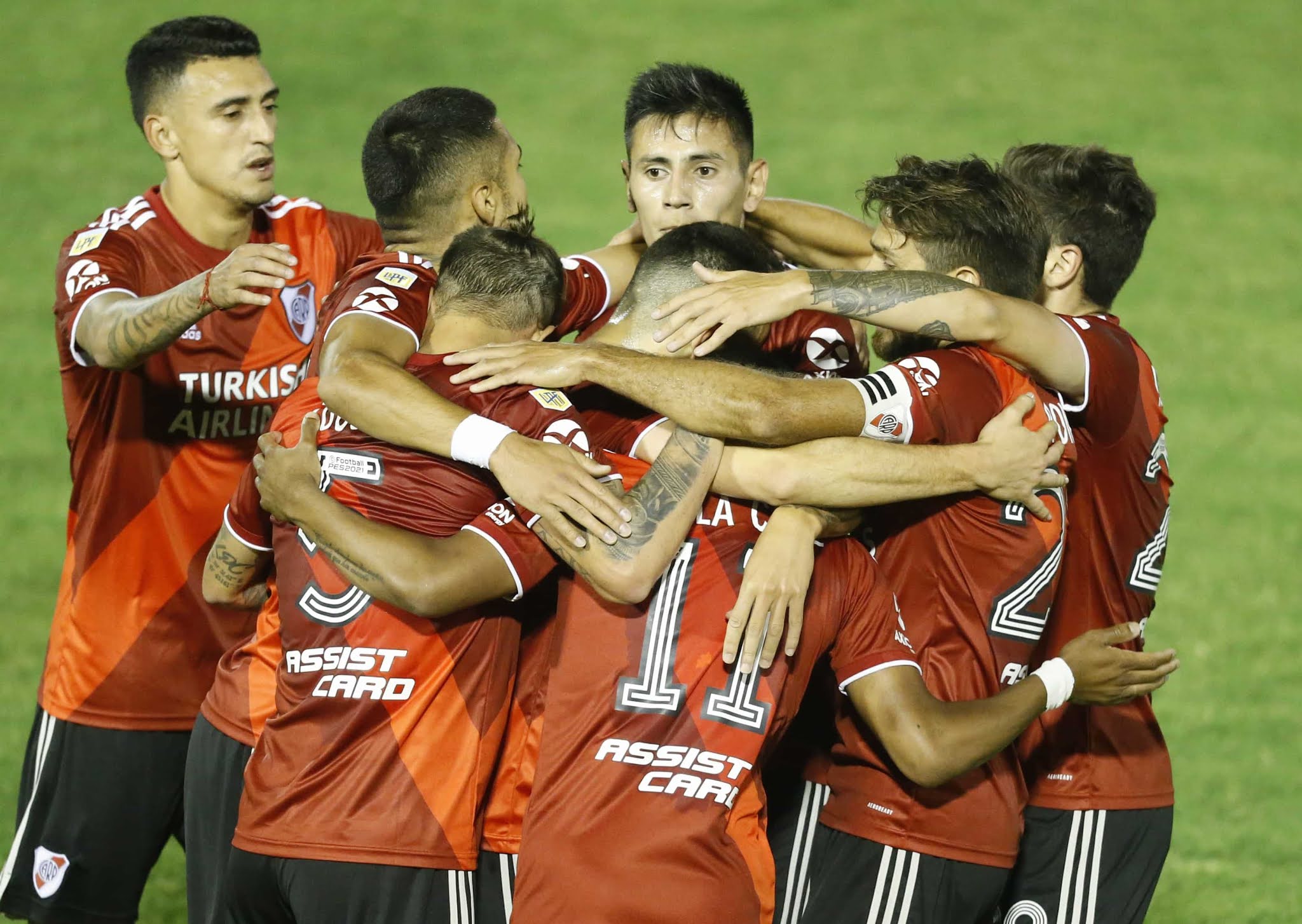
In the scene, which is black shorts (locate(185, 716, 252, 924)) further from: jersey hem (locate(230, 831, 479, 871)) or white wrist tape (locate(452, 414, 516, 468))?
white wrist tape (locate(452, 414, 516, 468))

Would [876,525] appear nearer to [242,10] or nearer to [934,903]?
[934,903]

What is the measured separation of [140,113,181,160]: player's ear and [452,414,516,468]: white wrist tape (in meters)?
2.88

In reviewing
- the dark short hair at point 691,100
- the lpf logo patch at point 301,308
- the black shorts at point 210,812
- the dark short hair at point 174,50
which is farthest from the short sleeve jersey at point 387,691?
the dark short hair at point 174,50

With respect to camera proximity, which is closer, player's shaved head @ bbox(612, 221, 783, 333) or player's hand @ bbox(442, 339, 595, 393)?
player's hand @ bbox(442, 339, 595, 393)

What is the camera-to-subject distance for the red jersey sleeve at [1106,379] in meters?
5.15

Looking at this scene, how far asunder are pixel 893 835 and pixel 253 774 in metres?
1.90

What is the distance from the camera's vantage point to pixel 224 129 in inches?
265

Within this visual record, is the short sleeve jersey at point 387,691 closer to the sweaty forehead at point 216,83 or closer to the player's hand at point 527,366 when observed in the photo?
the player's hand at point 527,366

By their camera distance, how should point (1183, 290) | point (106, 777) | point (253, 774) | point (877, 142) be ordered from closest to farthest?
point (253, 774) < point (106, 777) < point (1183, 290) < point (877, 142)

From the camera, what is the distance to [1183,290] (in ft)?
58.7

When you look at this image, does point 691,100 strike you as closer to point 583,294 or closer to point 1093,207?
point 583,294

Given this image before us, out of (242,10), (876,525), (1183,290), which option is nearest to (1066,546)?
(876,525)

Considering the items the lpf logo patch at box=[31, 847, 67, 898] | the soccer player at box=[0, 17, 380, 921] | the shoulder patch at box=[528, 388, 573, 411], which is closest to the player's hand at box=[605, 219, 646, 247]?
the soccer player at box=[0, 17, 380, 921]

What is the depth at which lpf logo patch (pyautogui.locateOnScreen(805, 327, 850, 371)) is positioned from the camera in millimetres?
5793
